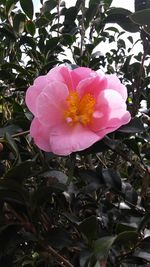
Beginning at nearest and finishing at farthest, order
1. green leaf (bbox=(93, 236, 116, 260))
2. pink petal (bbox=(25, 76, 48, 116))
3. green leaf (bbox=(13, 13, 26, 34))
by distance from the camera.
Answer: green leaf (bbox=(93, 236, 116, 260)) < pink petal (bbox=(25, 76, 48, 116)) < green leaf (bbox=(13, 13, 26, 34))

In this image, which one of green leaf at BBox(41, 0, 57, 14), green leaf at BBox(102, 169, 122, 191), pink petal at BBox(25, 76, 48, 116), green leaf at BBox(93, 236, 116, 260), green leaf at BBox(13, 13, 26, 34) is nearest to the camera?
green leaf at BBox(93, 236, 116, 260)

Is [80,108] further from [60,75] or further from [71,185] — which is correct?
[71,185]

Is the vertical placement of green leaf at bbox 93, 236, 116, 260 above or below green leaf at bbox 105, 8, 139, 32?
below

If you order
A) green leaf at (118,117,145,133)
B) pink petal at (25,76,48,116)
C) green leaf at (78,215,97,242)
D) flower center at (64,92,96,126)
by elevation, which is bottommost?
green leaf at (78,215,97,242)

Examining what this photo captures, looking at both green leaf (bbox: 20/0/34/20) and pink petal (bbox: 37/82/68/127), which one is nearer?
pink petal (bbox: 37/82/68/127)

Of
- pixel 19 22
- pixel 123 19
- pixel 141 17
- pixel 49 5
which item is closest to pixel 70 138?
pixel 141 17

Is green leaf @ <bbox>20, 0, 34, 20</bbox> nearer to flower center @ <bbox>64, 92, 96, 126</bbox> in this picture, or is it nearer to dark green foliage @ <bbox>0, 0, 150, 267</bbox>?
dark green foliage @ <bbox>0, 0, 150, 267</bbox>

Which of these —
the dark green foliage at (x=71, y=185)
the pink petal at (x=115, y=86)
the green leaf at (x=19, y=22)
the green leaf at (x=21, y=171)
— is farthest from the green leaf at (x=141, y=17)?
the green leaf at (x=19, y=22)

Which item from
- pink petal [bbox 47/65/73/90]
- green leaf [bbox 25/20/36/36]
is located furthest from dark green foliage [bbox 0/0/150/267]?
pink petal [bbox 47/65/73/90]
